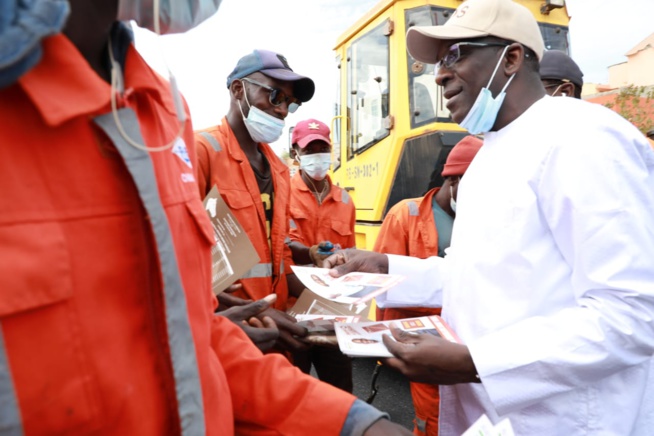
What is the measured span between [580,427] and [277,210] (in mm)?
1653

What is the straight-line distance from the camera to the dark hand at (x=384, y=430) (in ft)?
3.33

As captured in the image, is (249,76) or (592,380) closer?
(592,380)

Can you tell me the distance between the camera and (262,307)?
1700 mm

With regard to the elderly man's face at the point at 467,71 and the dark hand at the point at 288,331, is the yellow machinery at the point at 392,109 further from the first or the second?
the dark hand at the point at 288,331

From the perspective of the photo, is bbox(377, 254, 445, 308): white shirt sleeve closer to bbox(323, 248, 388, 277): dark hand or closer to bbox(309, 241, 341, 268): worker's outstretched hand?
bbox(323, 248, 388, 277): dark hand

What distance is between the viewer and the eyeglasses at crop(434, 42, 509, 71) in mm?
1731

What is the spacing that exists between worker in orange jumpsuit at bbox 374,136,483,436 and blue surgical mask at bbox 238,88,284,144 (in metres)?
1.04

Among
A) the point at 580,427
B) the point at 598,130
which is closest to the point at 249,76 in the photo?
the point at 598,130

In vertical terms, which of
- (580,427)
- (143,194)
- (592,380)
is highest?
(143,194)

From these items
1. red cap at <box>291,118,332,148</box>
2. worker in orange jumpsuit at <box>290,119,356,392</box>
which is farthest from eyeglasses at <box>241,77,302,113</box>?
red cap at <box>291,118,332,148</box>

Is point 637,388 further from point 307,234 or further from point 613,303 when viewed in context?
point 307,234

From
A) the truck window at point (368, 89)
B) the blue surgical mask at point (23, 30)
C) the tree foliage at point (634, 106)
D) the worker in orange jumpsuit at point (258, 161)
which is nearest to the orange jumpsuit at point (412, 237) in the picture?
the worker in orange jumpsuit at point (258, 161)

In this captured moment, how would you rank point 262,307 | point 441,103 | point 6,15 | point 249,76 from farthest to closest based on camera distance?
point 441,103, point 249,76, point 262,307, point 6,15

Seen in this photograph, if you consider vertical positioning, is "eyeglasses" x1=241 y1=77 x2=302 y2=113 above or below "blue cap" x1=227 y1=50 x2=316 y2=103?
below
